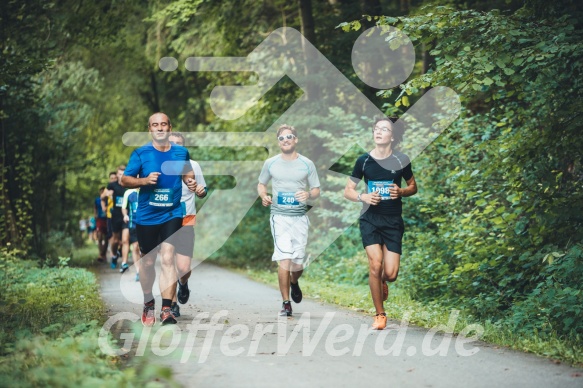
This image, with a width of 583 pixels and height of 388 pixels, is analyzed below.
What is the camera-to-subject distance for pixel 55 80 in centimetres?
2753

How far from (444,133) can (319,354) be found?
22.8 ft

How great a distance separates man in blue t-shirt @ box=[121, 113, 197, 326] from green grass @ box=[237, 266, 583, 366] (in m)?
2.95

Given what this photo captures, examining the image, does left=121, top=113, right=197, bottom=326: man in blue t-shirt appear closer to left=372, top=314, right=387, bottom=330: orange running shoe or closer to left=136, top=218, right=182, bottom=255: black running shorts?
left=136, top=218, right=182, bottom=255: black running shorts

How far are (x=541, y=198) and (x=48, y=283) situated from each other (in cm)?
878

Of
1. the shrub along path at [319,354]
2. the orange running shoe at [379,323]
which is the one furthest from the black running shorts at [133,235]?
the orange running shoe at [379,323]

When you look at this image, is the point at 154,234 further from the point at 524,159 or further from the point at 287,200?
the point at 524,159

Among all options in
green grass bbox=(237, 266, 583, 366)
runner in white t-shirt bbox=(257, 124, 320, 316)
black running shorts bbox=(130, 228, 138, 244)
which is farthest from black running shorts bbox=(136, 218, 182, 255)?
black running shorts bbox=(130, 228, 138, 244)

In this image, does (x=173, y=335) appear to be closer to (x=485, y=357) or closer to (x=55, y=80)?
(x=485, y=357)

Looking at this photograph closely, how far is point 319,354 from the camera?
7.20 m

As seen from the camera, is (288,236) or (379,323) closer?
(379,323)

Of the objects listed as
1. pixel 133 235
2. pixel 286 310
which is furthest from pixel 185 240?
pixel 133 235

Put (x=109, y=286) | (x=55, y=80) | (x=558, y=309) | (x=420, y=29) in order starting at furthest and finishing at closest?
1. (x=55, y=80)
2. (x=109, y=286)
3. (x=420, y=29)
4. (x=558, y=309)

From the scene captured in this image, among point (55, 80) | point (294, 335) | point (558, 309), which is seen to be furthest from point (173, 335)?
point (55, 80)

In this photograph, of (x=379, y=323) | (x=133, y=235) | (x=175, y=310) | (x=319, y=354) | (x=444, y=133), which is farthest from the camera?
(x=133, y=235)
